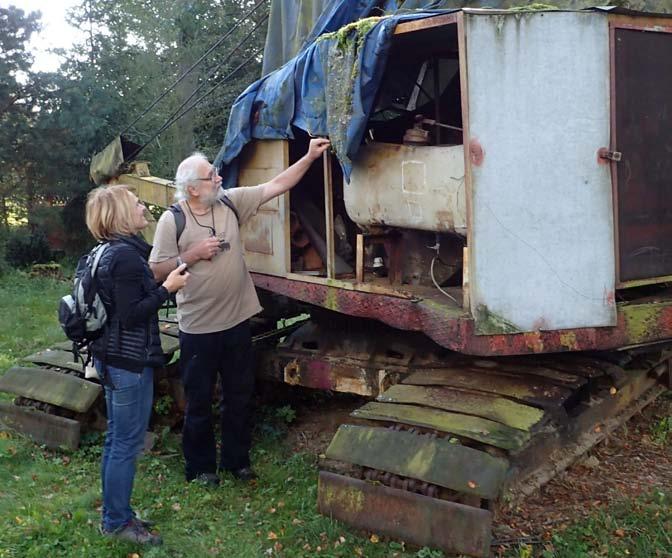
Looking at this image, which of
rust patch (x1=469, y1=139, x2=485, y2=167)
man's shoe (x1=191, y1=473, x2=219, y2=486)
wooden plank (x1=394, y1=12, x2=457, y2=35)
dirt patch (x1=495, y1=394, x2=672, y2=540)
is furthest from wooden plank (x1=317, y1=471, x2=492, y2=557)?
wooden plank (x1=394, y1=12, x2=457, y2=35)

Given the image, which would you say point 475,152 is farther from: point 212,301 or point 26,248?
point 26,248

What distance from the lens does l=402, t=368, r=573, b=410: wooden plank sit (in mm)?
4437

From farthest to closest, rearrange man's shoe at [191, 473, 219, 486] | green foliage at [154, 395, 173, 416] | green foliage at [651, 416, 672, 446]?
green foliage at [154, 395, 173, 416] → green foliage at [651, 416, 672, 446] → man's shoe at [191, 473, 219, 486]

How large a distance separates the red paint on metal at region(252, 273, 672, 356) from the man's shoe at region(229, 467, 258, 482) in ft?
4.18

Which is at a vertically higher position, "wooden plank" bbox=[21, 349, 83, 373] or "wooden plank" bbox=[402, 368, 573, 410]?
"wooden plank" bbox=[402, 368, 573, 410]

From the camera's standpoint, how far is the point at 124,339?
14.1ft

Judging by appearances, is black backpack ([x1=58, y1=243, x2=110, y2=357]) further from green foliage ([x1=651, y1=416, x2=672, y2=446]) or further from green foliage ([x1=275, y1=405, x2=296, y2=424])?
green foliage ([x1=651, y1=416, x2=672, y2=446])

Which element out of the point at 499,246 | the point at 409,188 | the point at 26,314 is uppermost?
the point at 409,188

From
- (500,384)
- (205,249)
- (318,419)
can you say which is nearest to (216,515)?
(205,249)

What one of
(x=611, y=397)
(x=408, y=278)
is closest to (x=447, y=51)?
(x=408, y=278)

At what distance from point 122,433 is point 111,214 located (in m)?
1.16

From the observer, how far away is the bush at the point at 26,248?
17.5 m

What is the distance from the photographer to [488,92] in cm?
412

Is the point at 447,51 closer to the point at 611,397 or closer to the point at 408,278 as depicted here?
the point at 408,278
